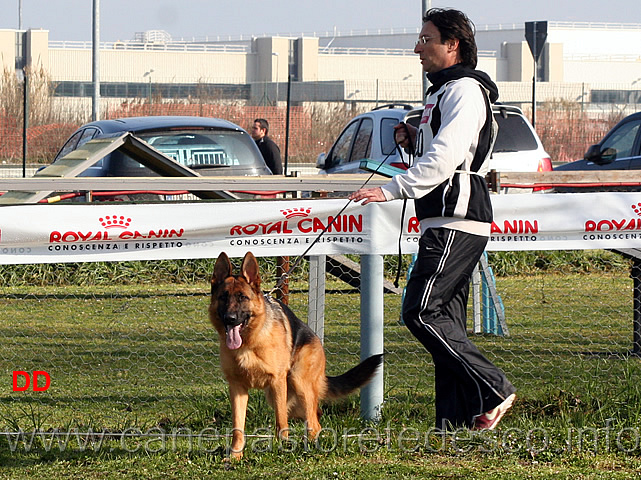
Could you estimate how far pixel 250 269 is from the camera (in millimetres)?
4844

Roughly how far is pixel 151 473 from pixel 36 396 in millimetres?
2035

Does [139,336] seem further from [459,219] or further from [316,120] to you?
[316,120]

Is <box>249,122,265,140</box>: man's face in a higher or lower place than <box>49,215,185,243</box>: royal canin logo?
higher

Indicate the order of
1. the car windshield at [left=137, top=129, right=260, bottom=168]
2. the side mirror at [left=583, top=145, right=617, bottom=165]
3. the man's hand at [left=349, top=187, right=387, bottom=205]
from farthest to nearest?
the side mirror at [left=583, top=145, right=617, bottom=165]
the car windshield at [left=137, top=129, right=260, bottom=168]
the man's hand at [left=349, top=187, right=387, bottom=205]

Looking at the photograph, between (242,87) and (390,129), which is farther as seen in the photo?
(242,87)

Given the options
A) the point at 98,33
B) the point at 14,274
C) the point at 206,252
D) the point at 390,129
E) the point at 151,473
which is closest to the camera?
the point at 151,473

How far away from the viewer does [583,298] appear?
33.2 ft

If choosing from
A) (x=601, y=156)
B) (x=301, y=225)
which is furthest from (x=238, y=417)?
(x=601, y=156)

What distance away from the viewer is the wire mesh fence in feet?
19.4

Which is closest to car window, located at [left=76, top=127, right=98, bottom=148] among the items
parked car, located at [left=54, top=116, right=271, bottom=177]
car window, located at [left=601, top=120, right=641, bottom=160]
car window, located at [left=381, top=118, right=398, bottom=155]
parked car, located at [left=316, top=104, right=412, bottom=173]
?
parked car, located at [left=54, top=116, right=271, bottom=177]

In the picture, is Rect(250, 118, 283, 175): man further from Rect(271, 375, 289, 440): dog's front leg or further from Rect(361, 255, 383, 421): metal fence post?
Rect(271, 375, 289, 440): dog's front leg

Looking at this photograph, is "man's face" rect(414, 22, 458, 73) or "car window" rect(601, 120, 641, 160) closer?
"man's face" rect(414, 22, 458, 73)

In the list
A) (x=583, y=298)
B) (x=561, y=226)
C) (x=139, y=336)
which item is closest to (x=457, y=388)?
(x=561, y=226)

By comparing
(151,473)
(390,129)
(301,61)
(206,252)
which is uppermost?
(301,61)
